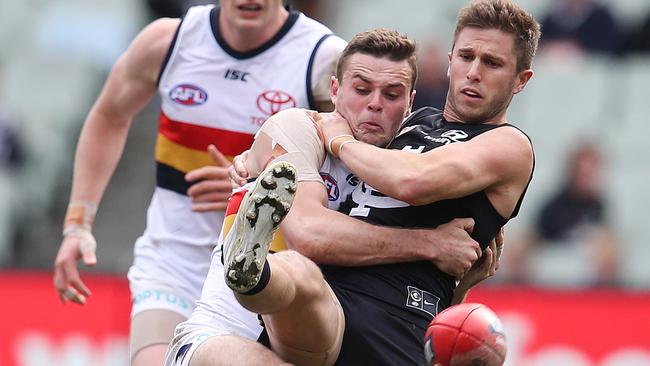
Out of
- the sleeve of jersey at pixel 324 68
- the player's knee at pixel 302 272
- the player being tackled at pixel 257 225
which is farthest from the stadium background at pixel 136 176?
the player being tackled at pixel 257 225

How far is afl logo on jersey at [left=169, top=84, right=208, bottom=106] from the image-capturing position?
314 inches

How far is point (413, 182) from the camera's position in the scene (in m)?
6.22

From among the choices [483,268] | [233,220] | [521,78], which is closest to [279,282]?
[233,220]

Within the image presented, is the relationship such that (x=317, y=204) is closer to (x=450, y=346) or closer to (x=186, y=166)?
(x=450, y=346)

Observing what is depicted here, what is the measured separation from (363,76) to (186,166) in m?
1.85

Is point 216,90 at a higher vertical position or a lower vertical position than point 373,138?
lower

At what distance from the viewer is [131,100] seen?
8.19 meters

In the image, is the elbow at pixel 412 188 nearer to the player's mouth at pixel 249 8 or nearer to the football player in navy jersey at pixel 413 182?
the football player in navy jersey at pixel 413 182

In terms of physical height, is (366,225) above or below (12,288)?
above

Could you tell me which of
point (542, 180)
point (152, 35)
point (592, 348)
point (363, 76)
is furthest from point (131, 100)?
point (542, 180)

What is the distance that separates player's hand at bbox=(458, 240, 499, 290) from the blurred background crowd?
517cm

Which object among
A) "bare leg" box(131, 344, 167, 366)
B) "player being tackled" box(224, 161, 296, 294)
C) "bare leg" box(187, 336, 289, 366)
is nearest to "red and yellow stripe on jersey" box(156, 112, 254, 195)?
"bare leg" box(131, 344, 167, 366)

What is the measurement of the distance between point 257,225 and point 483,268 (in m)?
1.60

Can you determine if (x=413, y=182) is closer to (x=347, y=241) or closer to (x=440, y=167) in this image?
(x=440, y=167)
